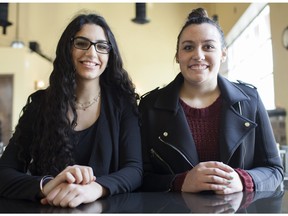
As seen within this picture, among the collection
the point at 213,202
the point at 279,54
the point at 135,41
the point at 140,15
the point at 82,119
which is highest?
the point at 140,15

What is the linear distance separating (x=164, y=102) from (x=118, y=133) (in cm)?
24

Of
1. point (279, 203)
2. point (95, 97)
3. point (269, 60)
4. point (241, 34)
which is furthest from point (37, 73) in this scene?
point (279, 203)

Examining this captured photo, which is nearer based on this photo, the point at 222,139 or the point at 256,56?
the point at 222,139

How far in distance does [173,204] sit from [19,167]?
0.62m

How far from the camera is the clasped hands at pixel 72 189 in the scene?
867 mm

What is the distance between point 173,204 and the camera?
86 centimetres

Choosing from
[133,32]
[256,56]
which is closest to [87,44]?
[256,56]

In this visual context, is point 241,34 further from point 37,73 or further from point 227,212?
point 227,212

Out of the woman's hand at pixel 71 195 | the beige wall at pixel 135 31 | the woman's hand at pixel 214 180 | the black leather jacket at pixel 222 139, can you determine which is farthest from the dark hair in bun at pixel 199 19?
the beige wall at pixel 135 31

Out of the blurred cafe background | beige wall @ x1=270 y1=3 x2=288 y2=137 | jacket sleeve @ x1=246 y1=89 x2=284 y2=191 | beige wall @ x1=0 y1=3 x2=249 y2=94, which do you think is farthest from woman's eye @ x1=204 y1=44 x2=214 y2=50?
beige wall @ x1=0 y1=3 x2=249 y2=94

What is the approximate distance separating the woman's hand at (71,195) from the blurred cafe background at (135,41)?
4.37 m

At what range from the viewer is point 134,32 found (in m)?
8.14

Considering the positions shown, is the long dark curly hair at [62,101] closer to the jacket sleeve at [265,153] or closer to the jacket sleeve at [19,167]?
the jacket sleeve at [19,167]

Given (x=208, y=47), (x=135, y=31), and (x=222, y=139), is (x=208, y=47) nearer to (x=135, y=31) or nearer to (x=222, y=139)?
(x=222, y=139)
